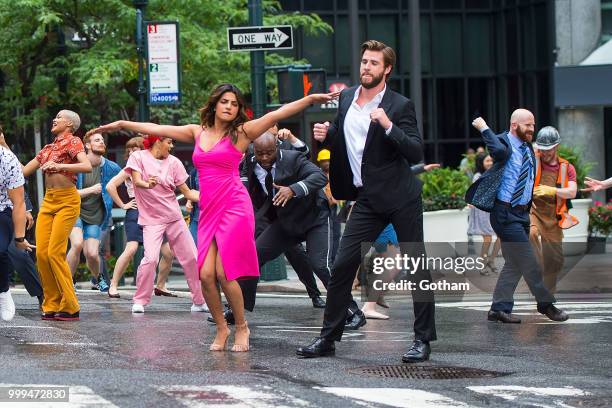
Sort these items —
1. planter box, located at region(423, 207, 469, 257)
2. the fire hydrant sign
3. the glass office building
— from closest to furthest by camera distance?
the fire hydrant sign, planter box, located at region(423, 207, 469, 257), the glass office building

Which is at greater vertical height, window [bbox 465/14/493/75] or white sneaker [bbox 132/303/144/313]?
window [bbox 465/14/493/75]

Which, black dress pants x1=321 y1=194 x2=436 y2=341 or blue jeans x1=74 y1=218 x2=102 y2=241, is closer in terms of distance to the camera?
black dress pants x1=321 y1=194 x2=436 y2=341

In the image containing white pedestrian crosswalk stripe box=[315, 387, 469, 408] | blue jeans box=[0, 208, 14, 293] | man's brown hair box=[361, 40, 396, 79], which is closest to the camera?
white pedestrian crosswalk stripe box=[315, 387, 469, 408]

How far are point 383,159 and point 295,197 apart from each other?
241 centimetres

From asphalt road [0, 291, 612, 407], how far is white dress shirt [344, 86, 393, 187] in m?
1.33

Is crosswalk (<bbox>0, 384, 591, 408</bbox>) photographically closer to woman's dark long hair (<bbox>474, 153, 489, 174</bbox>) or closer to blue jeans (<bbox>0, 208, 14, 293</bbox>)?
blue jeans (<bbox>0, 208, 14, 293</bbox>)

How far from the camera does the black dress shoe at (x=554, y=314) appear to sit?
1255 cm

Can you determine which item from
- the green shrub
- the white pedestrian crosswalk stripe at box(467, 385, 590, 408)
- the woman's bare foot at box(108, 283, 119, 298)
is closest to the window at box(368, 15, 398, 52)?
the green shrub

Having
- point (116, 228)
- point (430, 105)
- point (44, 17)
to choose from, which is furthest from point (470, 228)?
point (430, 105)

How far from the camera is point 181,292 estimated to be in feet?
57.4

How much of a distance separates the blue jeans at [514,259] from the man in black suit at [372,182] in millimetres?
2842

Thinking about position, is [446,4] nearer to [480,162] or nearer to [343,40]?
[343,40]

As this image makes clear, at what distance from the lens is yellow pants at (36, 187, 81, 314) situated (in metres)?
12.5

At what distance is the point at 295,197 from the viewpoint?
11852 mm
